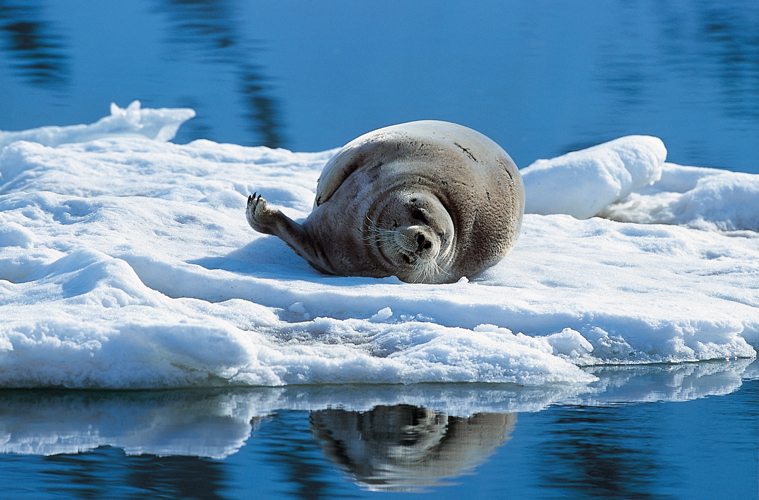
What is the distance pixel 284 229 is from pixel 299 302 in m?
0.86

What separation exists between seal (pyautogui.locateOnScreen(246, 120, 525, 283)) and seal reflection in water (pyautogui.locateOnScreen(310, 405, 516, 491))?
1.45 meters

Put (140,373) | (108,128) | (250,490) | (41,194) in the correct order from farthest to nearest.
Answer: (108,128)
(41,194)
(140,373)
(250,490)

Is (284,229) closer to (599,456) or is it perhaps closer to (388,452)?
(388,452)

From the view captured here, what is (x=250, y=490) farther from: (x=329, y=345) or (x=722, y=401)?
(x=722, y=401)

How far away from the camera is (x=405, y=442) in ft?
7.72

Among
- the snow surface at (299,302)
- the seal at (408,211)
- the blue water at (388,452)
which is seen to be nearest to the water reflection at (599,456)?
the blue water at (388,452)

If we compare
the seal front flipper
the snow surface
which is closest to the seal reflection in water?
the snow surface

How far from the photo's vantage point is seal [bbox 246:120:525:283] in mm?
4086

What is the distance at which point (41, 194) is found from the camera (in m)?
5.31

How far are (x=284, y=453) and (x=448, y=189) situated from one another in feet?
7.34

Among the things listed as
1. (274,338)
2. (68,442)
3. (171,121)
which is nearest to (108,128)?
(171,121)

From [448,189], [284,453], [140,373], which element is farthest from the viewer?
[448,189]

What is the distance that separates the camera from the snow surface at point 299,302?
281 cm

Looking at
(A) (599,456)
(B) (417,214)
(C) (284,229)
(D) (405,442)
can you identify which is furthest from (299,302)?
(A) (599,456)
